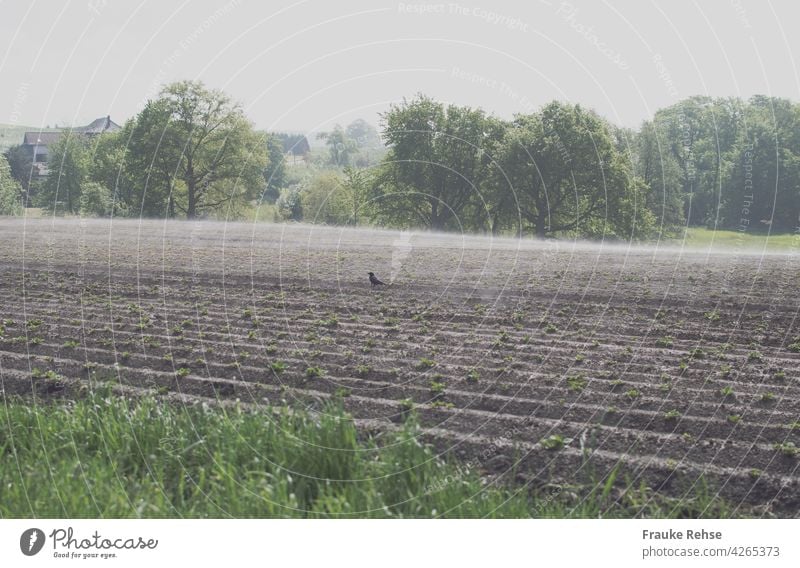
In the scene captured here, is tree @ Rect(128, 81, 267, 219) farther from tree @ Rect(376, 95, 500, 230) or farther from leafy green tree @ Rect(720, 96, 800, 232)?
leafy green tree @ Rect(720, 96, 800, 232)

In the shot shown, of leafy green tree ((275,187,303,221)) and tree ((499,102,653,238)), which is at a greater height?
tree ((499,102,653,238))

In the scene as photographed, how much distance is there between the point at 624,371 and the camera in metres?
10.5

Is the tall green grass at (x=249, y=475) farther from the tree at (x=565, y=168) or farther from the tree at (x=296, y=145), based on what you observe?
the tree at (x=565, y=168)

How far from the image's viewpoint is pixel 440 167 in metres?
19.7

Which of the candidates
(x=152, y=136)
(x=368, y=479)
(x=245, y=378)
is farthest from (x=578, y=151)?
(x=368, y=479)

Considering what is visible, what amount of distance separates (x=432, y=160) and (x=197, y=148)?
5.62m

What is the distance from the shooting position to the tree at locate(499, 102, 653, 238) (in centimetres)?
2247

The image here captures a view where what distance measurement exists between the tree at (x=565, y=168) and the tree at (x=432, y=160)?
94cm

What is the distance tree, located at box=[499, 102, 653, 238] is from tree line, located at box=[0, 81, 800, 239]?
57 millimetres

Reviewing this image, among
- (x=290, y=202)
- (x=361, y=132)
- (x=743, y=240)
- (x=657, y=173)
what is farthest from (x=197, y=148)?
(x=743, y=240)
